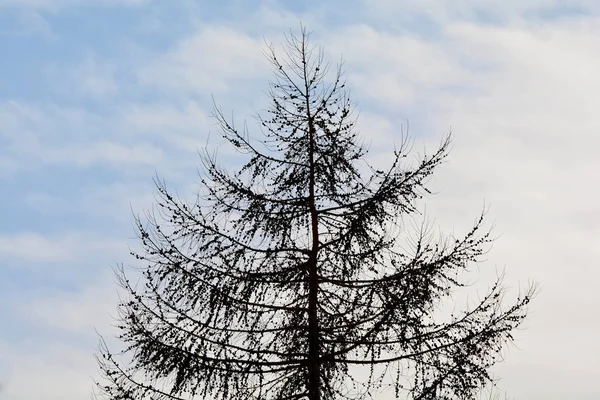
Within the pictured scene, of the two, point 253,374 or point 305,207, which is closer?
point 253,374

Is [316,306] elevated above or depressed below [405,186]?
below

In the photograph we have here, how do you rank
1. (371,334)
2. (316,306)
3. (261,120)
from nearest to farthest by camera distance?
(371,334), (316,306), (261,120)

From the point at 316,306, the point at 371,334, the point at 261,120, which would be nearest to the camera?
the point at 371,334

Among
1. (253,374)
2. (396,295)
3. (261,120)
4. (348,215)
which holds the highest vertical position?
(261,120)

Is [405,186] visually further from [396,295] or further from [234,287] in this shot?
[234,287]

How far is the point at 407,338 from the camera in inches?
444

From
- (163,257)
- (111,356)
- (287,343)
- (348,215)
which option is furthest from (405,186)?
(111,356)

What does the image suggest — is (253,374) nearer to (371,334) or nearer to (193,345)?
(193,345)

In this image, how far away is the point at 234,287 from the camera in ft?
38.4

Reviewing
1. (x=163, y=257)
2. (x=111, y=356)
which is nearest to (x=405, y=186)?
(x=163, y=257)

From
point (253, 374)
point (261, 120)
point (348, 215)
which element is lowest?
point (253, 374)

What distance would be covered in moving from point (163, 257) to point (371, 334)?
320 centimetres

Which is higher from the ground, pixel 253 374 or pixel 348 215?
pixel 348 215

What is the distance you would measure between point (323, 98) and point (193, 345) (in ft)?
14.1
